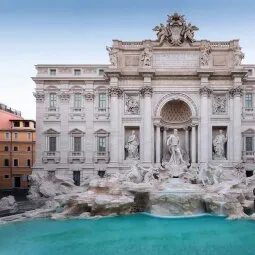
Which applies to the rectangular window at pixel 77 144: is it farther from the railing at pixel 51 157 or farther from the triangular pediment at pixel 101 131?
Answer: the triangular pediment at pixel 101 131

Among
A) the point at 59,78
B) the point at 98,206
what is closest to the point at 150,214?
the point at 98,206

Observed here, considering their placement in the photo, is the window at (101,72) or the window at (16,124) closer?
the window at (101,72)

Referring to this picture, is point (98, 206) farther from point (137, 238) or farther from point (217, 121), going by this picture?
point (217, 121)

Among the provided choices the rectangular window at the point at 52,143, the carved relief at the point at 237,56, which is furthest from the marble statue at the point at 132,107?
the carved relief at the point at 237,56

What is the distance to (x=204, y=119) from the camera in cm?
2439

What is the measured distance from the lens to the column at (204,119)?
2420cm

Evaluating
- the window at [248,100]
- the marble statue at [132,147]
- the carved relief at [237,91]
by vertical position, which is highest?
the carved relief at [237,91]

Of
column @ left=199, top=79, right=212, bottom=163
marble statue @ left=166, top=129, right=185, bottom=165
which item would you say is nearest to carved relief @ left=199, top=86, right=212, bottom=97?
column @ left=199, top=79, right=212, bottom=163

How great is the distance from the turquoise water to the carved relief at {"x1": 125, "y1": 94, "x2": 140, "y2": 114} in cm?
1063

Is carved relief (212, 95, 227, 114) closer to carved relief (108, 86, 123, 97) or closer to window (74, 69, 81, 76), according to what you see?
carved relief (108, 86, 123, 97)

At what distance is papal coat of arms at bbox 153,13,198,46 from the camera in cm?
2498

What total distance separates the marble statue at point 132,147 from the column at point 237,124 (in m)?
7.82

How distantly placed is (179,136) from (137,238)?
1433 centimetres

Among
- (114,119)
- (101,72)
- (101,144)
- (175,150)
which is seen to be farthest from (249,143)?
(101,72)
